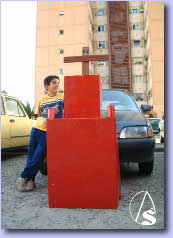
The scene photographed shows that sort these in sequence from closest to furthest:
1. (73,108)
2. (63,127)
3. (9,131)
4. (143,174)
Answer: (63,127) → (73,108) → (143,174) → (9,131)

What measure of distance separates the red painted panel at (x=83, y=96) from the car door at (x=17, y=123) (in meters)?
2.30

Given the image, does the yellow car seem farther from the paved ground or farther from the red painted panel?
the red painted panel

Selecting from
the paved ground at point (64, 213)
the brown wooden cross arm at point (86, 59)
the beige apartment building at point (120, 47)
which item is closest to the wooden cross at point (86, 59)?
the brown wooden cross arm at point (86, 59)

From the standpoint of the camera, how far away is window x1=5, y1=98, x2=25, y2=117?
4330mm

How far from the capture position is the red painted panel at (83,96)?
206 centimetres

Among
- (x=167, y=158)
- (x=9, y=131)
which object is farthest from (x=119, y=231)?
(x=9, y=131)

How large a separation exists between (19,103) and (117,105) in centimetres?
263

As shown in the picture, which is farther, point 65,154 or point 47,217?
point 65,154

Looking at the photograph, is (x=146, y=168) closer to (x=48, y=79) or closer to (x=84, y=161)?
(x=84, y=161)

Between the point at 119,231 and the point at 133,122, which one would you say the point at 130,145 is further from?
the point at 119,231

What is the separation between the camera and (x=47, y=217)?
5.93 feet

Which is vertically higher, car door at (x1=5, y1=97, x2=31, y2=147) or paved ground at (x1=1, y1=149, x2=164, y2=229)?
car door at (x1=5, y1=97, x2=31, y2=147)

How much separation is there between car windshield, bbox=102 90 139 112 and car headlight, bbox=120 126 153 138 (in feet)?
1.67

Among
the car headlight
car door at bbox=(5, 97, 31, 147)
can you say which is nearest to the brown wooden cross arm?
the car headlight
